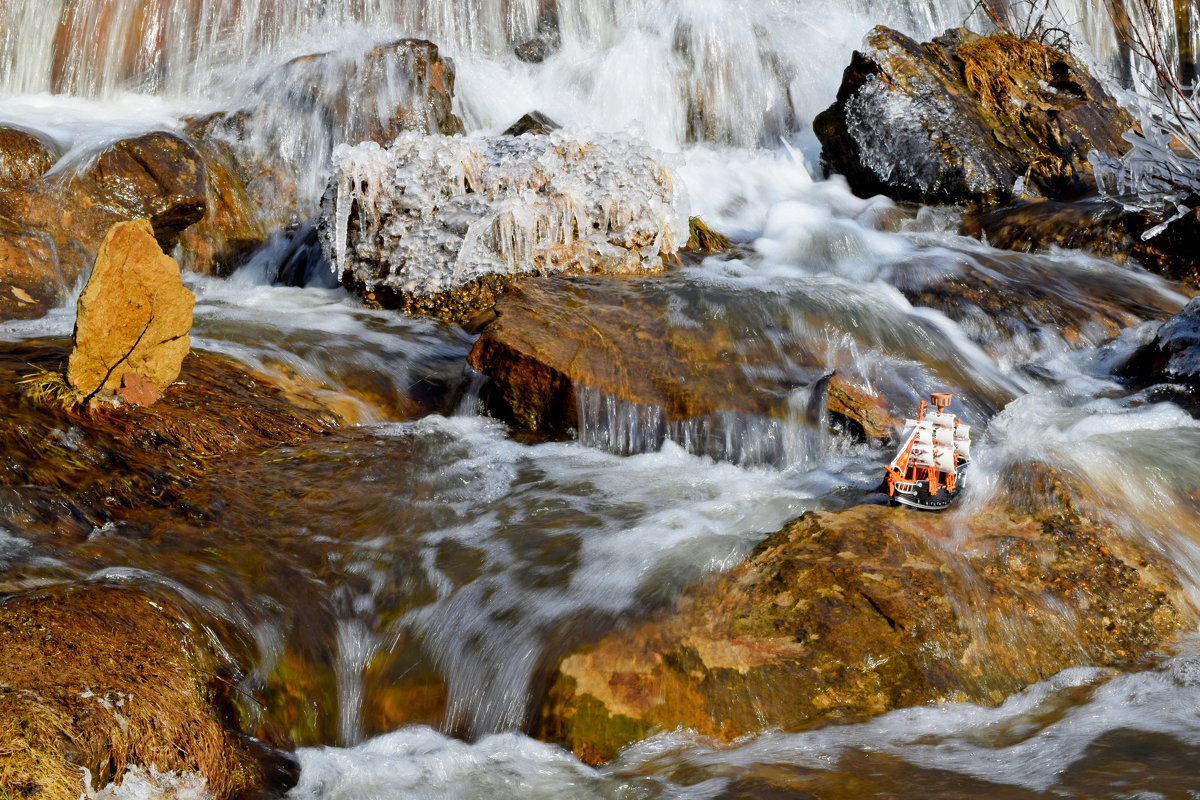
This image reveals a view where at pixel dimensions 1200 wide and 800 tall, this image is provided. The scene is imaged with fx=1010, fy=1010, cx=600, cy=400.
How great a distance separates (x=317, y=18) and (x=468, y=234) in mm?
6550

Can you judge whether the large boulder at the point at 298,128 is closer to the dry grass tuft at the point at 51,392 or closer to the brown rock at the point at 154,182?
the brown rock at the point at 154,182

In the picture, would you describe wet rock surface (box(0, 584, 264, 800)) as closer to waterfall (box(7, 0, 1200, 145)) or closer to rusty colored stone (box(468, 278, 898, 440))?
rusty colored stone (box(468, 278, 898, 440))

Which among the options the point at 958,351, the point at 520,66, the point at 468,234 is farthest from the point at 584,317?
the point at 520,66

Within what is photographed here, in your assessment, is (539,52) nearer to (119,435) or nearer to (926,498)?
(119,435)

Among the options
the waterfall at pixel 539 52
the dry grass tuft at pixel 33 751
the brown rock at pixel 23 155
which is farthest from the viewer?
the waterfall at pixel 539 52

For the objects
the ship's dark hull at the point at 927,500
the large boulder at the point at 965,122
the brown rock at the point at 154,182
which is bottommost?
the ship's dark hull at the point at 927,500

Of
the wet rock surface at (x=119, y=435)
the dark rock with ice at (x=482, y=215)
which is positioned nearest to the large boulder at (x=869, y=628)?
the wet rock surface at (x=119, y=435)

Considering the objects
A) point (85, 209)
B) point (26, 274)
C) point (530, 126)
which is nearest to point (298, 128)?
point (530, 126)

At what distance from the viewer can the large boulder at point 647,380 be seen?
564 cm

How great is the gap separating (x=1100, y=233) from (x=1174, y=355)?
2.84 m

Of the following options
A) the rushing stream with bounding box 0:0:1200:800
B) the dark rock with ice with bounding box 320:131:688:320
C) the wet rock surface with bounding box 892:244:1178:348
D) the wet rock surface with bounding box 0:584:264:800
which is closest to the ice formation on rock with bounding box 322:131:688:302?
the dark rock with ice with bounding box 320:131:688:320

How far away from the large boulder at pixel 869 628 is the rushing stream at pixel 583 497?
10 centimetres

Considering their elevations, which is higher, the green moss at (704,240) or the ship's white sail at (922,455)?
the green moss at (704,240)

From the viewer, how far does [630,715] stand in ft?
10.9
